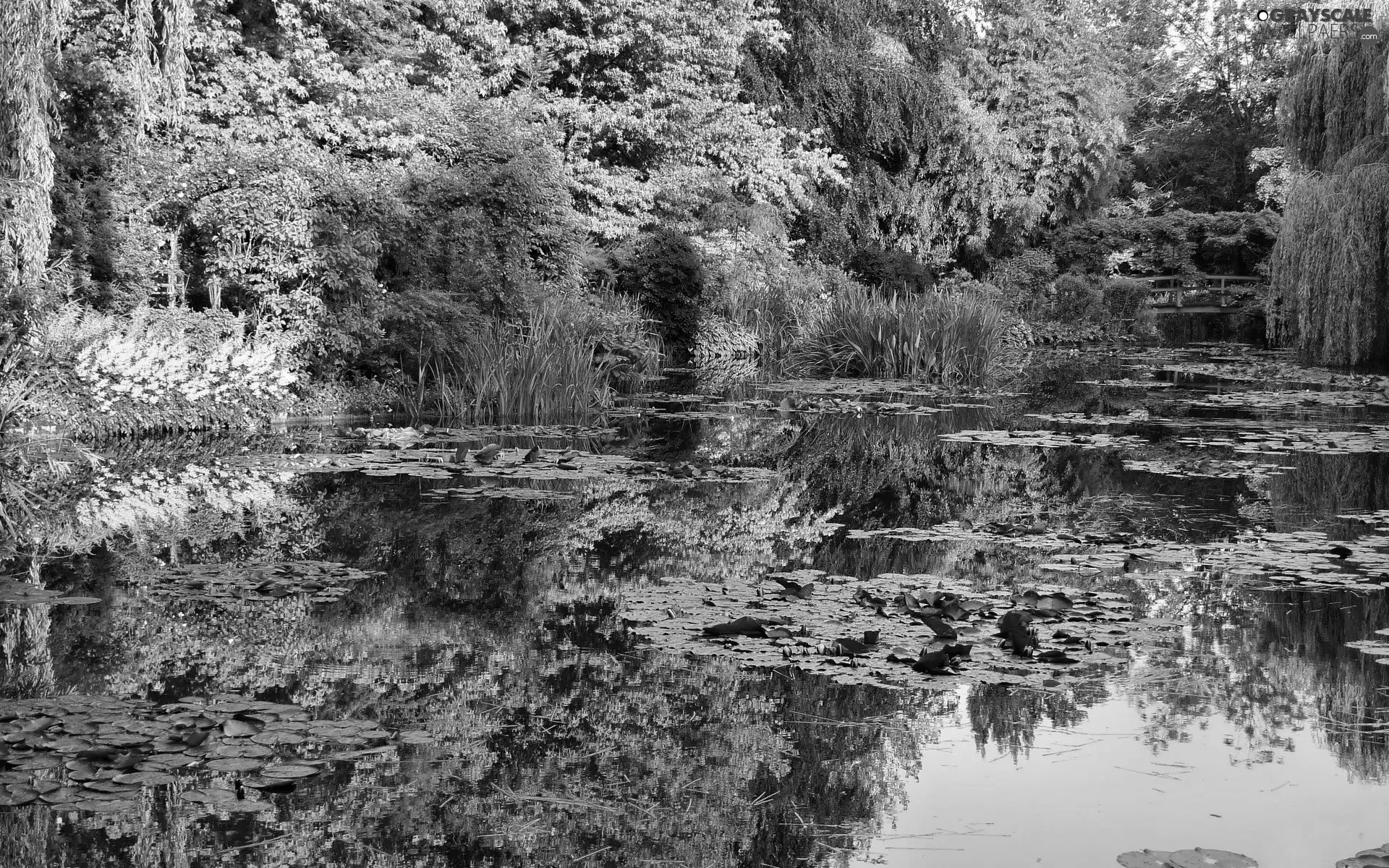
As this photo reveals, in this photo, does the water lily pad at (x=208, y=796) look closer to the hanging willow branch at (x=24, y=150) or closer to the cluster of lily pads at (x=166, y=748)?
the cluster of lily pads at (x=166, y=748)

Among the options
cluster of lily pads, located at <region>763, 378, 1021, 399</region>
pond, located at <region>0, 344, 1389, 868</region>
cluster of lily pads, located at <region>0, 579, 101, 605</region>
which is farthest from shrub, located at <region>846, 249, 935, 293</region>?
cluster of lily pads, located at <region>0, 579, 101, 605</region>

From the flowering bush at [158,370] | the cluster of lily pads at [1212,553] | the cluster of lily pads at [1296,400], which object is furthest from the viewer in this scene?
the cluster of lily pads at [1296,400]

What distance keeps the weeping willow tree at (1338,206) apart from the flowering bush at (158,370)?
1145 cm

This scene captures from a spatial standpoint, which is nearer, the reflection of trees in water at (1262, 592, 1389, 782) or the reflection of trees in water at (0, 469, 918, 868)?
the reflection of trees in water at (0, 469, 918, 868)

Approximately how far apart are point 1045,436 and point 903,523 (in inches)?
139

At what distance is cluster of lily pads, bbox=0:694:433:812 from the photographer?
254 cm

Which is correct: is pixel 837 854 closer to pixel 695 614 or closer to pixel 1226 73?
pixel 695 614

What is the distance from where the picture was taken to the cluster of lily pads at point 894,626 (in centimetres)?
350

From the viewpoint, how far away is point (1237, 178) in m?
33.5

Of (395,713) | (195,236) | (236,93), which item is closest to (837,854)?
(395,713)

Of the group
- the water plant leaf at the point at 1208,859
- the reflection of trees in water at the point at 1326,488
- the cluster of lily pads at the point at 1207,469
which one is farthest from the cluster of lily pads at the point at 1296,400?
the water plant leaf at the point at 1208,859

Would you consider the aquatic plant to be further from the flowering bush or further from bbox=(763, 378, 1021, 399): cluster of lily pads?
the flowering bush

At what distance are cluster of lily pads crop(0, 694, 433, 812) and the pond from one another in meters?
0.01

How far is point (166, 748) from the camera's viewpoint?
274cm
